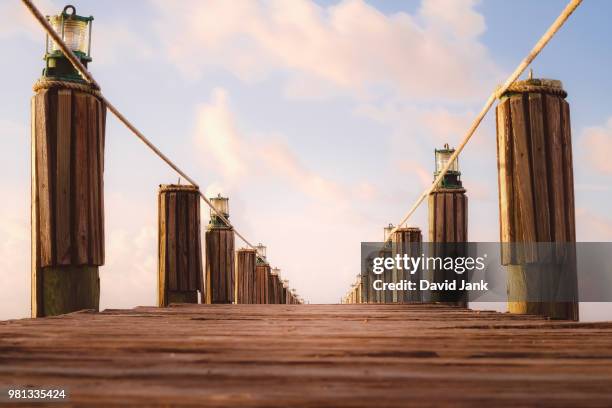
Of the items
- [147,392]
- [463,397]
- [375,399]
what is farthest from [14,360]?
[463,397]

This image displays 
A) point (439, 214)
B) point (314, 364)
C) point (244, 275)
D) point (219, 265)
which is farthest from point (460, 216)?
point (244, 275)

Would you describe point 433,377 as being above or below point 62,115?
below

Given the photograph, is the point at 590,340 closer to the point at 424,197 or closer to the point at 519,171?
the point at 519,171

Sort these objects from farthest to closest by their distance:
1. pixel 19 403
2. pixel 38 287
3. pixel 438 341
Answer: pixel 38 287, pixel 438 341, pixel 19 403

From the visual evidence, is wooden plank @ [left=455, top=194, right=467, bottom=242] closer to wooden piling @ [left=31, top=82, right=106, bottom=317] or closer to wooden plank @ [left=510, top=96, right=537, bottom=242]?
wooden plank @ [left=510, top=96, right=537, bottom=242]

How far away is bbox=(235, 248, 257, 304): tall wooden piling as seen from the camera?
14133 mm

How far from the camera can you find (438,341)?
2654 millimetres

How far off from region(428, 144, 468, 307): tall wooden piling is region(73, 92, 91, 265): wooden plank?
175 inches

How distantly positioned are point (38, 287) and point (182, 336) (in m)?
1.56

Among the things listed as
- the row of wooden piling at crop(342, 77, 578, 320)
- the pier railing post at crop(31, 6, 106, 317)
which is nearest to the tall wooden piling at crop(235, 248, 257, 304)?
the pier railing post at crop(31, 6, 106, 317)

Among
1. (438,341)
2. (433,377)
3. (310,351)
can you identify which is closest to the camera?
(433,377)

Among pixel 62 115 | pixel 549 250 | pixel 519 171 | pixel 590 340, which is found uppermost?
pixel 62 115

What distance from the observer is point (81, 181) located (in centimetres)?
398

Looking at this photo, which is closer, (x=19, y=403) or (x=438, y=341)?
(x=19, y=403)
